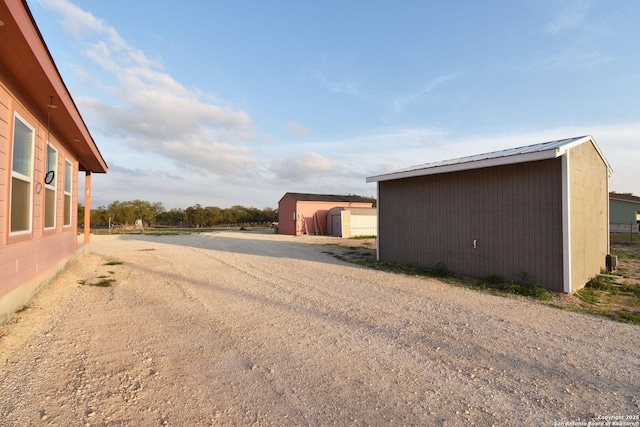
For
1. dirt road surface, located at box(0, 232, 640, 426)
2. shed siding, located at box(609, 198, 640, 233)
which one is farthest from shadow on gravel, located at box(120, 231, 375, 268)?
shed siding, located at box(609, 198, 640, 233)

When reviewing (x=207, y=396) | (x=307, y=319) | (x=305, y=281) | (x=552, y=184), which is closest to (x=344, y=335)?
(x=307, y=319)

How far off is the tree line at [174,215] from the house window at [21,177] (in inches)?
1451

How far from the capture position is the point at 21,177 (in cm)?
464

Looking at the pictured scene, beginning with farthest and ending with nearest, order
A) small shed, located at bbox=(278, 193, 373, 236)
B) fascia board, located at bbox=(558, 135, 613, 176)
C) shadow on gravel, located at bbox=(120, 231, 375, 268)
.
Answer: small shed, located at bbox=(278, 193, 373, 236) < shadow on gravel, located at bbox=(120, 231, 375, 268) < fascia board, located at bbox=(558, 135, 613, 176)

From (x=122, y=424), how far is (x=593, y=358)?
4.20 m

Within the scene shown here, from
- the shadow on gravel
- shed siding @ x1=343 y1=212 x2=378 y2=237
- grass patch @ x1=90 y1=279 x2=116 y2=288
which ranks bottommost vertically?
grass patch @ x1=90 y1=279 x2=116 y2=288

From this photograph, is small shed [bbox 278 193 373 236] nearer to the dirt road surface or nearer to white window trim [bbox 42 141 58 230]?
white window trim [bbox 42 141 58 230]

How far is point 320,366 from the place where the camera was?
3062 millimetres

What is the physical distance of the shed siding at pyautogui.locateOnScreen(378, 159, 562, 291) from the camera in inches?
262

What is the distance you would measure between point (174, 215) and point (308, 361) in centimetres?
4919

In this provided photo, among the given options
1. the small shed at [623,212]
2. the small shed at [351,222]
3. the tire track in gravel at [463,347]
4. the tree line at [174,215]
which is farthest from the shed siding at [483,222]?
the tree line at [174,215]

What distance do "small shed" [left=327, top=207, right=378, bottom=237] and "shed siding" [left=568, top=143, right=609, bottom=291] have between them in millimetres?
15090

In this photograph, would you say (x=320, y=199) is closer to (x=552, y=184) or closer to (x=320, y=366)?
(x=552, y=184)

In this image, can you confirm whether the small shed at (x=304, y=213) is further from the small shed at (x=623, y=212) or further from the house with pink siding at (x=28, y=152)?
the small shed at (x=623, y=212)
